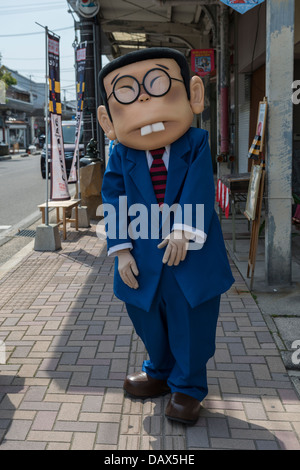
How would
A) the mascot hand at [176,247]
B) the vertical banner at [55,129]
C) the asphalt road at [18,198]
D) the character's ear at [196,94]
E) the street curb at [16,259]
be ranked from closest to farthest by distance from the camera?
the mascot hand at [176,247]
the character's ear at [196,94]
the street curb at [16,259]
the vertical banner at [55,129]
the asphalt road at [18,198]

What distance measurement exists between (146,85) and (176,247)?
3.01 feet

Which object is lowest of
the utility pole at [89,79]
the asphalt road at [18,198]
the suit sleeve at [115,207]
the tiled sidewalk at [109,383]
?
the tiled sidewalk at [109,383]

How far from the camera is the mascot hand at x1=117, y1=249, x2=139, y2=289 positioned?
2928mm

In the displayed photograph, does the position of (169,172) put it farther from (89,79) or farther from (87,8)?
(87,8)

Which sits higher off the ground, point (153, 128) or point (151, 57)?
point (151, 57)

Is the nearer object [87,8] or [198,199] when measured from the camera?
[198,199]

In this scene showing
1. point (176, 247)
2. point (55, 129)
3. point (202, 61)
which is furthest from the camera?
point (202, 61)

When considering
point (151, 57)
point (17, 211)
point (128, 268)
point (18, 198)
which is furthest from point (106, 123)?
point (18, 198)

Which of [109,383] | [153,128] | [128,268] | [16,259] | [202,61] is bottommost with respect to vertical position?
[109,383]

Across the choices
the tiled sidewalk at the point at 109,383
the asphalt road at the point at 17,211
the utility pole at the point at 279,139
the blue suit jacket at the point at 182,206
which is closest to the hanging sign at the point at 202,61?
the asphalt road at the point at 17,211

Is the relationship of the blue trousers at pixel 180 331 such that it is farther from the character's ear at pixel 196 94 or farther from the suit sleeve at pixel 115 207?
the character's ear at pixel 196 94

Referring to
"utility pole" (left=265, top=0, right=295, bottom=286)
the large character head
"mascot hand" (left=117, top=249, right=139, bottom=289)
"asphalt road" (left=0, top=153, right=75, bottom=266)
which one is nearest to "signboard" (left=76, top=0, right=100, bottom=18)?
"asphalt road" (left=0, top=153, right=75, bottom=266)

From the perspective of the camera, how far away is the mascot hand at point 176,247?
2.79 m

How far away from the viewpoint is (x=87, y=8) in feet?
31.5
